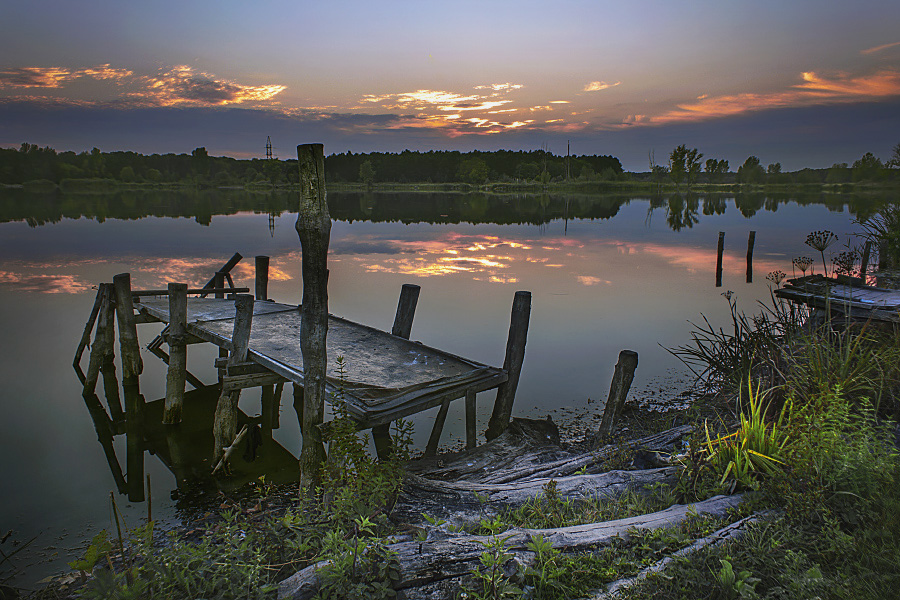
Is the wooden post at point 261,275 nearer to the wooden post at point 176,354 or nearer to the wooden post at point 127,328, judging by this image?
the wooden post at point 127,328

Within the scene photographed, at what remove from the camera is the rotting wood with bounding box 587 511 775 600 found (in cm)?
356

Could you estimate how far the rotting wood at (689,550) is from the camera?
356 centimetres

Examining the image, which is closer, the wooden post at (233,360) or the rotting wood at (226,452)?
the rotting wood at (226,452)

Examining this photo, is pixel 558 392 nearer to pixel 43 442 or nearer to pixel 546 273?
pixel 43 442

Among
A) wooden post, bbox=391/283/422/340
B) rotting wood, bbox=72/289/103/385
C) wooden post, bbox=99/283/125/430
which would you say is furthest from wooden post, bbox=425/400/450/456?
rotting wood, bbox=72/289/103/385

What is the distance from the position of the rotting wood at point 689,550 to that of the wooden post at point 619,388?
12.5ft

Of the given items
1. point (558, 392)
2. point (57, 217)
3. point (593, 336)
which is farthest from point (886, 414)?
point (57, 217)

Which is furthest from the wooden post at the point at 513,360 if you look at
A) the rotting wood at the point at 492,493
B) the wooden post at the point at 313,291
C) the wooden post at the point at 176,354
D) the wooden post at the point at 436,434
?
the wooden post at the point at 176,354

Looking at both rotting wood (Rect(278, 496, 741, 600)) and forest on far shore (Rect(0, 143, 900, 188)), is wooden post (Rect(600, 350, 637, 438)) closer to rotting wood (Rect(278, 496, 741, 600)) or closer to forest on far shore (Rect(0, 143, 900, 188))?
rotting wood (Rect(278, 496, 741, 600))

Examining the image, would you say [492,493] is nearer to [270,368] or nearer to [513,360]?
[513,360]

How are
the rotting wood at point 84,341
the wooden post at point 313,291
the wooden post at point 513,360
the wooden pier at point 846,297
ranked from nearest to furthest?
the wooden post at point 313,291 < the wooden pier at point 846,297 < the wooden post at point 513,360 < the rotting wood at point 84,341

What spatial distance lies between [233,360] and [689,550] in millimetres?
7165

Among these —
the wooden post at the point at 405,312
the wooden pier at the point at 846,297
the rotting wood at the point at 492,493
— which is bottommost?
the rotting wood at the point at 492,493

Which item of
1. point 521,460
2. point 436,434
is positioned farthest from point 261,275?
point 521,460
